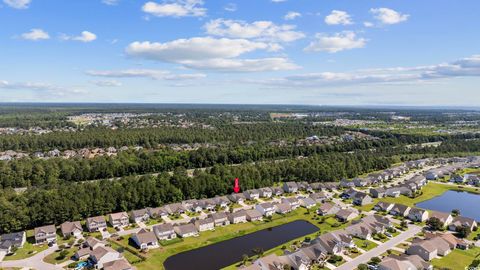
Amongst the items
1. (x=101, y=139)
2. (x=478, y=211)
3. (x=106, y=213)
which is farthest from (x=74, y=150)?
(x=478, y=211)

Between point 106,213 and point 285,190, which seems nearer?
point 106,213

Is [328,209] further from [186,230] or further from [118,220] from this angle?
[118,220]

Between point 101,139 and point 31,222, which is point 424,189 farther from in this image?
point 101,139

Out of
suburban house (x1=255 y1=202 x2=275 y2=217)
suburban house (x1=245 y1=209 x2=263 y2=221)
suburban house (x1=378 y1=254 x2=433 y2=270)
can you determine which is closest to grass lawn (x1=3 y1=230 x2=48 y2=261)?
suburban house (x1=245 y1=209 x2=263 y2=221)

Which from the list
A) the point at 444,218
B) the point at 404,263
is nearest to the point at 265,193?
the point at 444,218

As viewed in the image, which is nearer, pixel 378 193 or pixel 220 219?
pixel 220 219

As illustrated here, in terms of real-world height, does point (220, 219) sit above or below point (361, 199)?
below
